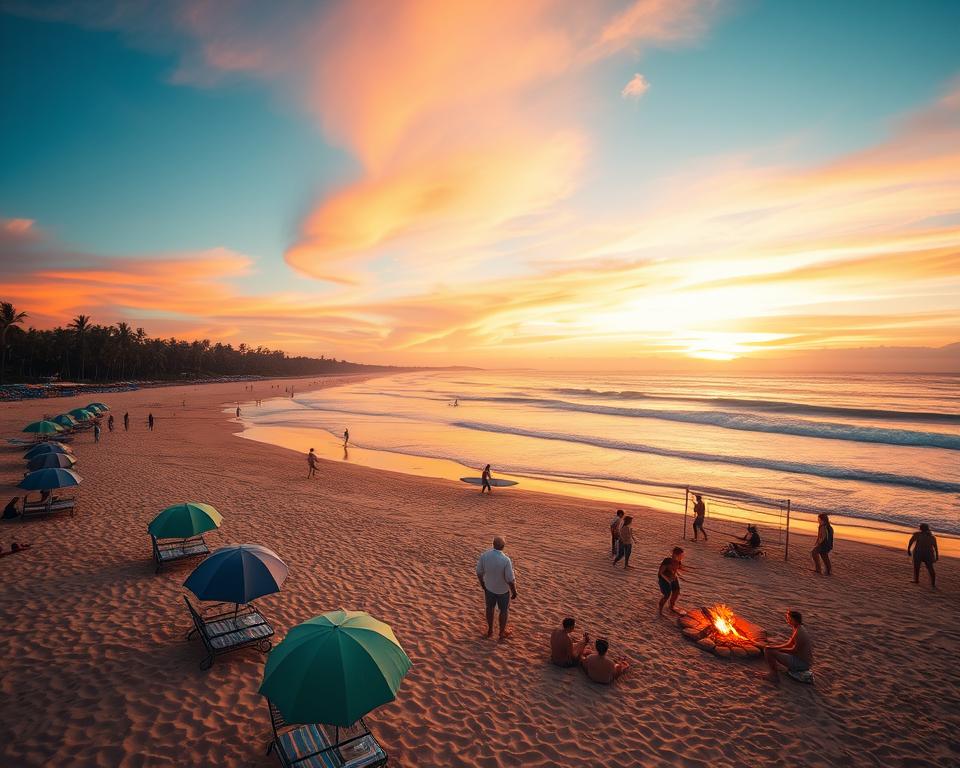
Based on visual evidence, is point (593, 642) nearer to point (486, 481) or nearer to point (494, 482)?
→ point (486, 481)

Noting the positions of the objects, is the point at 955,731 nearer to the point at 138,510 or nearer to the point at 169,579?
the point at 169,579

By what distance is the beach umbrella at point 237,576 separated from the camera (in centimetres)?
684

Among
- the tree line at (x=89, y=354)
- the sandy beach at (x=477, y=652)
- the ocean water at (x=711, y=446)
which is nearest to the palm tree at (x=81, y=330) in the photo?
the tree line at (x=89, y=354)

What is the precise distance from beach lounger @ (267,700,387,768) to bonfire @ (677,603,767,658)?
6261 mm

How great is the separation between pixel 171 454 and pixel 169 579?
18.2 m

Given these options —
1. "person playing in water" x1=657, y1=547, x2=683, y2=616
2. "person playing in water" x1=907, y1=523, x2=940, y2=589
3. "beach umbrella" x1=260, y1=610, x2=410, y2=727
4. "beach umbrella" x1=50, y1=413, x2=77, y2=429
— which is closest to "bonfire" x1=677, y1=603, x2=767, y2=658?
"person playing in water" x1=657, y1=547, x2=683, y2=616

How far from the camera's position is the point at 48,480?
12.7 meters

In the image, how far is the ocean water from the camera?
856 inches

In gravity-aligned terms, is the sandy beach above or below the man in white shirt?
below

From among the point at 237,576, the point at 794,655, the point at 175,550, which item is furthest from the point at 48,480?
the point at 794,655

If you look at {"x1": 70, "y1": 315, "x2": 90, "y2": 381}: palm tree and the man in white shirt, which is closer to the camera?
the man in white shirt

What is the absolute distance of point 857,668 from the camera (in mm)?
7902

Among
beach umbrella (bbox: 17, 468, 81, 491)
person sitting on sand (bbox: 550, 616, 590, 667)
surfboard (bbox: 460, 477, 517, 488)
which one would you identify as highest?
beach umbrella (bbox: 17, 468, 81, 491)

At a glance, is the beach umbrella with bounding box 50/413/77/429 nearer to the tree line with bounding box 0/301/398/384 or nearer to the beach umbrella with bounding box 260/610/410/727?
the beach umbrella with bounding box 260/610/410/727
